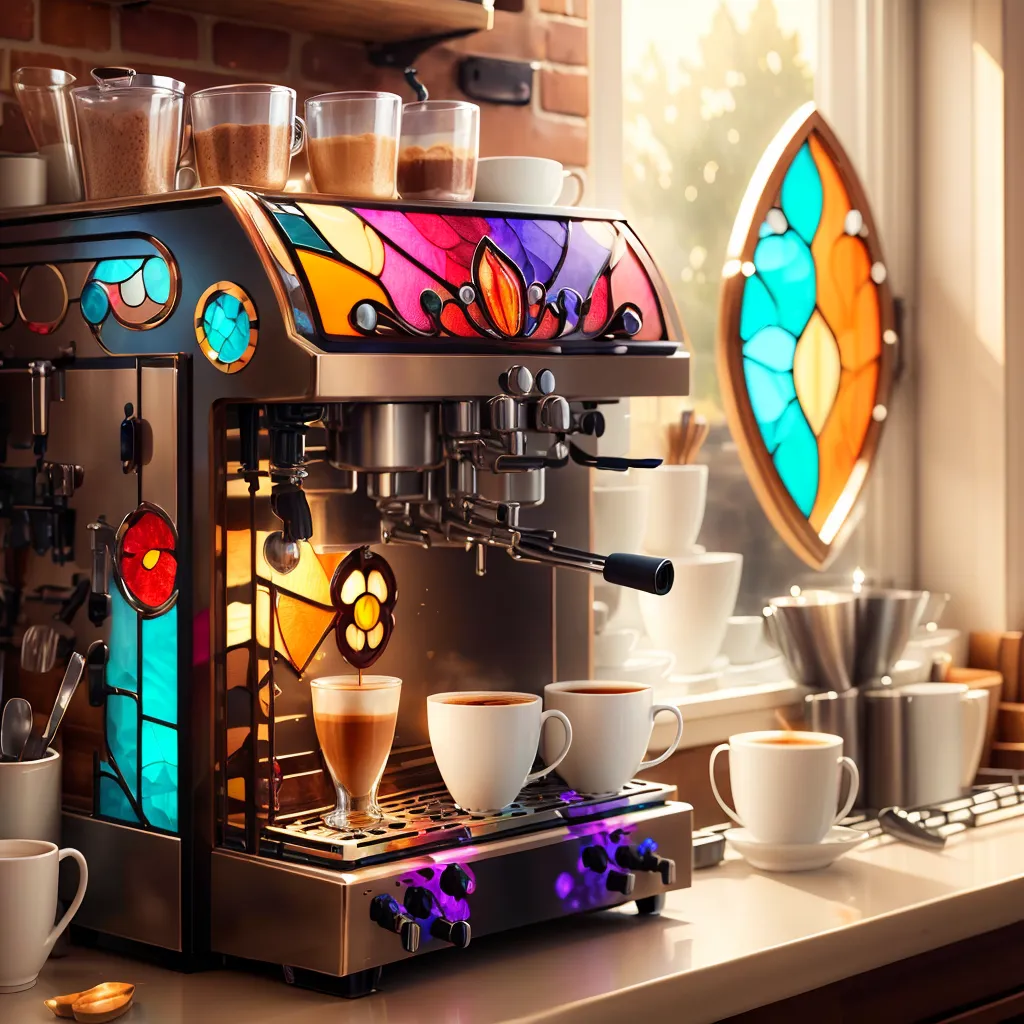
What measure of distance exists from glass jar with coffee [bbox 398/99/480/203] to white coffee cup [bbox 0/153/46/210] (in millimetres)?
303

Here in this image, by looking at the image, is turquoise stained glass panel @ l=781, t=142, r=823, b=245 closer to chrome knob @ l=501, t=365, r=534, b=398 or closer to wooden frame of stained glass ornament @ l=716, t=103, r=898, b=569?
wooden frame of stained glass ornament @ l=716, t=103, r=898, b=569

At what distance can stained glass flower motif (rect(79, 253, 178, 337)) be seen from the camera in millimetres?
1296

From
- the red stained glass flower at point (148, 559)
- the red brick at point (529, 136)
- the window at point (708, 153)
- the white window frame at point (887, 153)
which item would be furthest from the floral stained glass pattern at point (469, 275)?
the white window frame at point (887, 153)

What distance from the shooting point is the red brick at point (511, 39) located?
1.78 meters

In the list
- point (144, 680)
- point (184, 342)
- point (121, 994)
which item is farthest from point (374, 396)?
point (121, 994)

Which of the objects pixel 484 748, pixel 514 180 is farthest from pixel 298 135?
pixel 484 748

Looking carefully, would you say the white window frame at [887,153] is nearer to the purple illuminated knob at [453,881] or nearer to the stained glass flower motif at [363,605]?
the stained glass flower motif at [363,605]

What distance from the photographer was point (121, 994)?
1.21 m

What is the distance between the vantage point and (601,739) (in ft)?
4.84

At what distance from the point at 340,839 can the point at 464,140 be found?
0.59 meters

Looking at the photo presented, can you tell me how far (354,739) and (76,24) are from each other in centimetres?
68

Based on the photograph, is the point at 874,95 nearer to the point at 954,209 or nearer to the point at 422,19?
the point at 954,209

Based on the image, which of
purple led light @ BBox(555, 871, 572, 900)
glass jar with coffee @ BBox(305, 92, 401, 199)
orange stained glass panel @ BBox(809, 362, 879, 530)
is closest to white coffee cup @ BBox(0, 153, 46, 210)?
glass jar with coffee @ BBox(305, 92, 401, 199)

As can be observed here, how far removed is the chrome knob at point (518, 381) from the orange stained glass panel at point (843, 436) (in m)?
1.07
